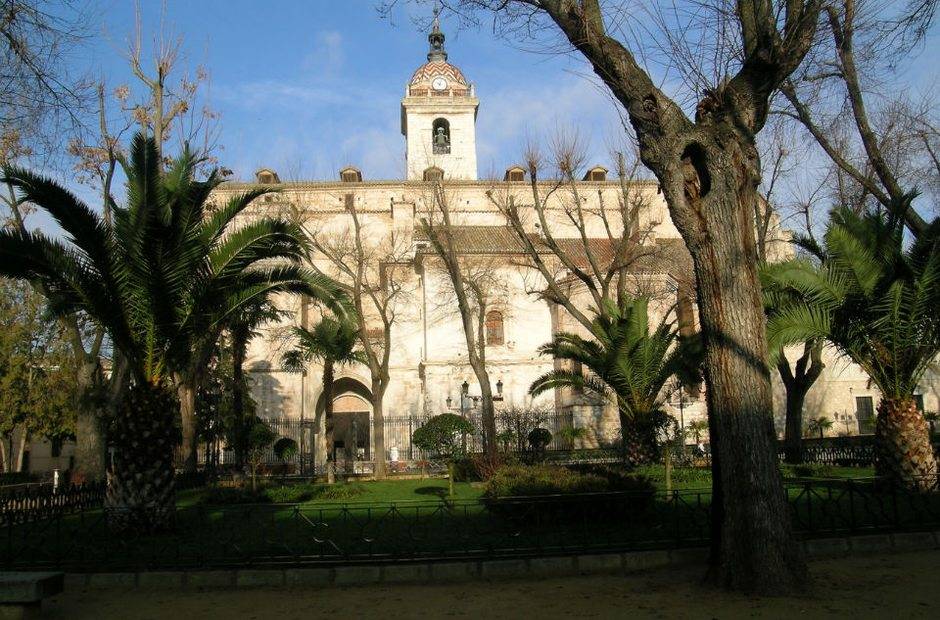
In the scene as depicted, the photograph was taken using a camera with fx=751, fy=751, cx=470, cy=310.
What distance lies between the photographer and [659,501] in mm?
11164

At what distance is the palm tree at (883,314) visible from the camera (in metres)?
11.6

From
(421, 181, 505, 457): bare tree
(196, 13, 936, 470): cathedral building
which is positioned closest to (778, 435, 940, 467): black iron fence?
(196, 13, 936, 470): cathedral building

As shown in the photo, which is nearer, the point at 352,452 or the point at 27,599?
the point at 27,599

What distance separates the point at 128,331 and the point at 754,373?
8.64 meters

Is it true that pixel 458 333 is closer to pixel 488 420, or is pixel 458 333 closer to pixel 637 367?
pixel 488 420

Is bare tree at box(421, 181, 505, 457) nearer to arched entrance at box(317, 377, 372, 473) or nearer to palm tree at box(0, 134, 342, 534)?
arched entrance at box(317, 377, 372, 473)

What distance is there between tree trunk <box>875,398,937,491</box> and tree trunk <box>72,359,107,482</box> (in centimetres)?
1642

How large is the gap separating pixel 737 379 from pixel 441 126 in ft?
137

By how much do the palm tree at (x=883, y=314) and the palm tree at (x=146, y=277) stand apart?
27.3 ft

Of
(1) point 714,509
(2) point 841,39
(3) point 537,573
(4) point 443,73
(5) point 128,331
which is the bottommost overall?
(3) point 537,573

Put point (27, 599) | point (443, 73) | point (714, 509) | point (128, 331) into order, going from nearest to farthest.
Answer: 1. point (27, 599)
2. point (714, 509)
3. point (128, 331)
4. point (443, 73)

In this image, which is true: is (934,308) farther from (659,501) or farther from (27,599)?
(27,599)

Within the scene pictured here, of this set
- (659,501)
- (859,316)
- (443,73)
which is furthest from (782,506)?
(443,73)

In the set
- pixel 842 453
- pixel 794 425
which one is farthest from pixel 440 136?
pixel 842 453
